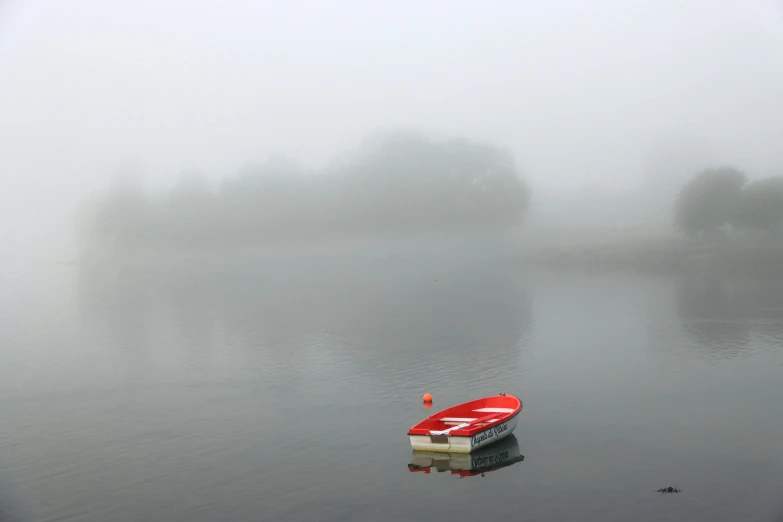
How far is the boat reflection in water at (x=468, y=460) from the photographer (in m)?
40.4

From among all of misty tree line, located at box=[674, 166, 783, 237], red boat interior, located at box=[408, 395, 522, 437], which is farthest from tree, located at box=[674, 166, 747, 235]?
red boat interior, located at box=[408, 395, 522, 437]

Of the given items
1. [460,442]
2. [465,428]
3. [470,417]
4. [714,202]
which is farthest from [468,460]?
[714,202]

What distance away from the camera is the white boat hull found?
41.4 meters

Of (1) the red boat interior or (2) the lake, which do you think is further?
(1) the red boat interior

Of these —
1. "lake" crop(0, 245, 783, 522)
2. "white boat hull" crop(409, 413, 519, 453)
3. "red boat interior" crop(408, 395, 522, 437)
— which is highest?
"red boat interior" crop(408, 395, 522, 437)

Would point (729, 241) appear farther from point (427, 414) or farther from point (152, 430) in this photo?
point (152, 430)

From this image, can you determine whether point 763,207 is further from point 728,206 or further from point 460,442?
point 460,442

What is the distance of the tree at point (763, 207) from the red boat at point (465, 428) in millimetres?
118664

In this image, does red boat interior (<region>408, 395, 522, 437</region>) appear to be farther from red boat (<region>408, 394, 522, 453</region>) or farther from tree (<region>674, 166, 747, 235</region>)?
tree (<region>674, 166, 747, 235</region>)

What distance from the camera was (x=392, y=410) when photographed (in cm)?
5538

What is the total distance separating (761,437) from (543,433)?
14641 mm

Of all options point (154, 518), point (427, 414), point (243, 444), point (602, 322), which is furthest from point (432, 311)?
point (154, 518)

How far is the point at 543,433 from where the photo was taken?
4675 centimetres

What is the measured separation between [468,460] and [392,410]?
14.8m
